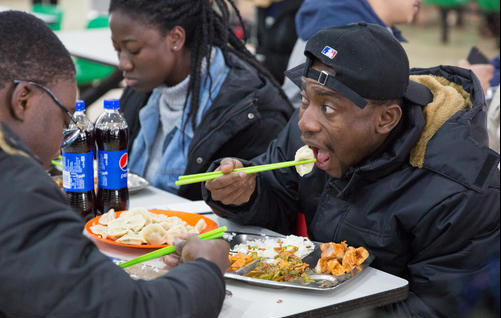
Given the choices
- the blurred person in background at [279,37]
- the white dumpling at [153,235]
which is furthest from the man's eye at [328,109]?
the blurred person in background at [279,37]

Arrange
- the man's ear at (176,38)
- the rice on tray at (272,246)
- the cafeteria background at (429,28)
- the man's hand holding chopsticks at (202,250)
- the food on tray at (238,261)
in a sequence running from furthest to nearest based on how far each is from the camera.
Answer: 1. the cafeteria background at (429,28)
2. the man's ear at (176,38)
3. the rice on tray at (272,246)
4. the food on tray at (238,261)
5. the man's hand holding chopsticks at (202,250)

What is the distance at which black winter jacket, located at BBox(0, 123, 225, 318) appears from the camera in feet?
4.27

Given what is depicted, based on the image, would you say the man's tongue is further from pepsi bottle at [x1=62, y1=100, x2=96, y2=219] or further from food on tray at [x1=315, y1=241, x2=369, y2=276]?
pepsi bottle at [x1=62, y1=100, x2=96, y2=219]

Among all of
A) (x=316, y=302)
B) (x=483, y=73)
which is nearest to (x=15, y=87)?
(x=316, y=302)

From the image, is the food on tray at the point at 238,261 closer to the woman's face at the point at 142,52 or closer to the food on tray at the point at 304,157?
the food on tray at the point at 304,157

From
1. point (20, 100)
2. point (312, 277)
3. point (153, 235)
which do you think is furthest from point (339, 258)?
point (20, 100)

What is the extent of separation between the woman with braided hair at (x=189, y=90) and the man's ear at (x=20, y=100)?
1467 millimetres

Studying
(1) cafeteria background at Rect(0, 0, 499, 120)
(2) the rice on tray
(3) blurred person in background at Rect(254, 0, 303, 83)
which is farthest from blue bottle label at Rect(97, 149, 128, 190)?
(1) cafeteria background at Rect(0, 0, 499, 120)

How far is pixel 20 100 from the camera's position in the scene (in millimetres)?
1507

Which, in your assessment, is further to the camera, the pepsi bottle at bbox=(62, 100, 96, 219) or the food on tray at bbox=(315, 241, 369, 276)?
the pepsi bottle at bbox=(62, 100, 96, 219)

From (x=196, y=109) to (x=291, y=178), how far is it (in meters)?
0.80

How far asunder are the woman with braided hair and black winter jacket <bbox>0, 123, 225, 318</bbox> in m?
1.60

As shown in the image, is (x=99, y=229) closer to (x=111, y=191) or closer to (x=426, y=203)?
(x=111, y=191)

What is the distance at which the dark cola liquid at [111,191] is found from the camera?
7.79 feet
